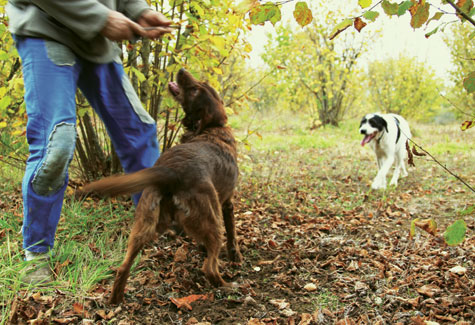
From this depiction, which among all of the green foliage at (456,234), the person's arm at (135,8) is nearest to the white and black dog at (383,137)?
the person's arm at (135,8)

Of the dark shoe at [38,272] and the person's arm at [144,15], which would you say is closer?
the dark shoe at [38,272]

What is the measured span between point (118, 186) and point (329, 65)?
35.9ft

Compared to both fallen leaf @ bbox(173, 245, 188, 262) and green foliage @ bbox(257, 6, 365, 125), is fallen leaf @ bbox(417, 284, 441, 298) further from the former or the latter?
green foliage @ bbox(257, 6, 365, 125)

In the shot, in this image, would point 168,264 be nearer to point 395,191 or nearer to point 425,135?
point 395,191

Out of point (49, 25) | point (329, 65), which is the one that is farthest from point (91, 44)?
point (329, 65)

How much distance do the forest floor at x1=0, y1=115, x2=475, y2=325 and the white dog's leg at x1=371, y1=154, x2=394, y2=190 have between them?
0.52 m

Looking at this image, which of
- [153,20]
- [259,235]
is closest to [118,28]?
[153,20]

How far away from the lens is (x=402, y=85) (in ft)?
43.9

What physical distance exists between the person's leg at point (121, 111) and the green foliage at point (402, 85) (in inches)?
473

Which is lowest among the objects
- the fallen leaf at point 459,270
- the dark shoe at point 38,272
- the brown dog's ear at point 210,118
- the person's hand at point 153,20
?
the dark shoe at point 38,272

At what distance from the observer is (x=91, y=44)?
2.12 metres

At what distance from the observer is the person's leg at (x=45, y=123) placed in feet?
6.38

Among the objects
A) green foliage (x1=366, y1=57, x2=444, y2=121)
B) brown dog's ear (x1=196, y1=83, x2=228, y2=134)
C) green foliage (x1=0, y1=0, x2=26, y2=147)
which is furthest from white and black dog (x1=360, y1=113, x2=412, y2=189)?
green foliage (x1=366, y1=57, x2=444, y2=121)

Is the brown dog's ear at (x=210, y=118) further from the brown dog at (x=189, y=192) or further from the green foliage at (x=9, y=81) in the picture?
the green foliage at (x=9, y=81)
